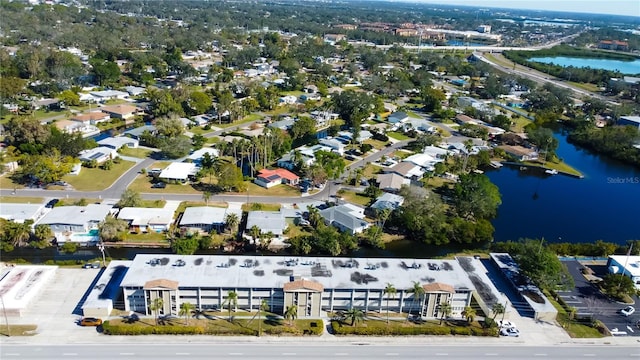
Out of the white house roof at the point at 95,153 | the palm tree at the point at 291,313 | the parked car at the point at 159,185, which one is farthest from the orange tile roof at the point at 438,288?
the white house roof at the point at 95,153

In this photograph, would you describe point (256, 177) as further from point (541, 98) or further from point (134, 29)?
point (134, 29)

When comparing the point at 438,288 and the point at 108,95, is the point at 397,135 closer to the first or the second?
the point at 438,288

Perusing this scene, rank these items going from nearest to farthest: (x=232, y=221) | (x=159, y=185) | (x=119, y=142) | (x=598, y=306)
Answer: (x=598, y=306) → (x=232, y=221) → (x=159, y=185) → (x=119, y=142)

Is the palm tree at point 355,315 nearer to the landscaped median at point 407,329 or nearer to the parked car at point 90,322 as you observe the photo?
the landscaped median at point 407,329

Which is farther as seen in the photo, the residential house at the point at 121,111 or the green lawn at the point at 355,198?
the residential house at the point at 121,111

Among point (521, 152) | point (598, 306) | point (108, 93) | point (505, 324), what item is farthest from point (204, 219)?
point (108, 93)
